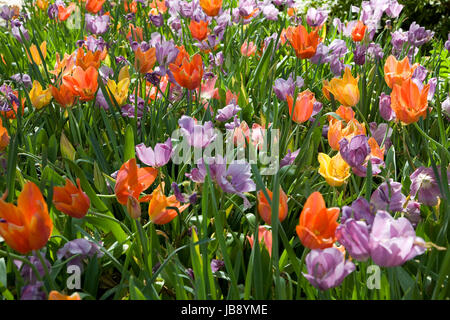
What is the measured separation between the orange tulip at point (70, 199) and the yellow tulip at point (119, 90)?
2.28 feet

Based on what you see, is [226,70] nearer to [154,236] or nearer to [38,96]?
[38,96]

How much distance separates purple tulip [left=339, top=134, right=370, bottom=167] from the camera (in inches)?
41.1

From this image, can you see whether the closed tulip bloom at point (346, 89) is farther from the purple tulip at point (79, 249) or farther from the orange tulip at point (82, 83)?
the purple tulip at point (79, 249)

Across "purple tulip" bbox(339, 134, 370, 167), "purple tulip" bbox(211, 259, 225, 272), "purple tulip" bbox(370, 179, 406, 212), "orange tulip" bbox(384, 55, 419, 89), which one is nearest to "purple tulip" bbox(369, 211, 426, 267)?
"purple tulip" bbox(370, 179, 406, 212)

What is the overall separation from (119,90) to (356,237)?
1.05 m

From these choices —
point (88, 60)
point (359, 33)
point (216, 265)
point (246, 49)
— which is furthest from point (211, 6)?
point (216, 265)

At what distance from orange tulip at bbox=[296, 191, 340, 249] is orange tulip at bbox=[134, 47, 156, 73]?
0.94m

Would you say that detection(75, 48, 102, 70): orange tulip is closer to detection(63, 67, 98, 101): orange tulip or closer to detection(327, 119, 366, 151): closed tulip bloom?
detection(63, 67, 98, 101): orange tulip

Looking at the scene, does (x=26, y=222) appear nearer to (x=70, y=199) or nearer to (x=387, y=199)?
(x=70, y=199)

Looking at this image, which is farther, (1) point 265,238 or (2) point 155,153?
(2) point 155,153

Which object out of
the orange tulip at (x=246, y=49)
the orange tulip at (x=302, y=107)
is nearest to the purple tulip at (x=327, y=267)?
the orange tulip at (x=302, y=107)

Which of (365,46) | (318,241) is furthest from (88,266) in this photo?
(365,46)

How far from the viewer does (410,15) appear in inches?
164

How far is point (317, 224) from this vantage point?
823mm
